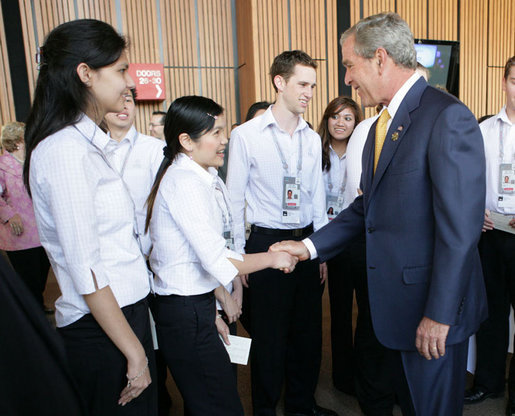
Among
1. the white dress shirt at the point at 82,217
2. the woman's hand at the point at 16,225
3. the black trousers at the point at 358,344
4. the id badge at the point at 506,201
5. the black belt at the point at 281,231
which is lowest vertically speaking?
the black trousers at the point at 358,344

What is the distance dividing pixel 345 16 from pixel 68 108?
7.51m

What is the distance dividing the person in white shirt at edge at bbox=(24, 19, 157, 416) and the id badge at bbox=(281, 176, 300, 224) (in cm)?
120

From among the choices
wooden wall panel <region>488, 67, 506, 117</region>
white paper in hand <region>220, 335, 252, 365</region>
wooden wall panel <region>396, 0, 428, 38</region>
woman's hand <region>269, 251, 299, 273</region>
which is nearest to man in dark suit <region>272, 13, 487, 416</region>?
woman's hand <region>269, 251, 299, 273</region>

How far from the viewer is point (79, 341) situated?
119 cm

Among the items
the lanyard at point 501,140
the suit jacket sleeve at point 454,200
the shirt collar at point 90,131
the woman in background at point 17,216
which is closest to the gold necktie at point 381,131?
the suit jacket sleeve at point 454,200

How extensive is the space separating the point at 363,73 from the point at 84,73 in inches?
39.2

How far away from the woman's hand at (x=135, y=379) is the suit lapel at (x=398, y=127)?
0.97 meters

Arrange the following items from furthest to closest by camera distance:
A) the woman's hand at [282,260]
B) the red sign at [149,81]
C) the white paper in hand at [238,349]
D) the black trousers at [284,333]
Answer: the red sign at [149,81]
the black trousers at [284,333]
the woman's hand at [282,260]
the white paper in hand at [238,349]

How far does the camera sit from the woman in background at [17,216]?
3.62 m

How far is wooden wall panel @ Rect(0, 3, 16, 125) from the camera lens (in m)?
6.49

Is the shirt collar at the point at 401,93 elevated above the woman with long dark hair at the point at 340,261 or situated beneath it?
elevated above

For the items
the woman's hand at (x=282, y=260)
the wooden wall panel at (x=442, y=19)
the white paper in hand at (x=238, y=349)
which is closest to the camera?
the white paper in hand at (x=238, y=349)

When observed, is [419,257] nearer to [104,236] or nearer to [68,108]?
[104,236]

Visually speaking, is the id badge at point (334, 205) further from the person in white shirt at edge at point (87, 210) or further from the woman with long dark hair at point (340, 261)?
the person in white shirt at edge at point (87, 210)
